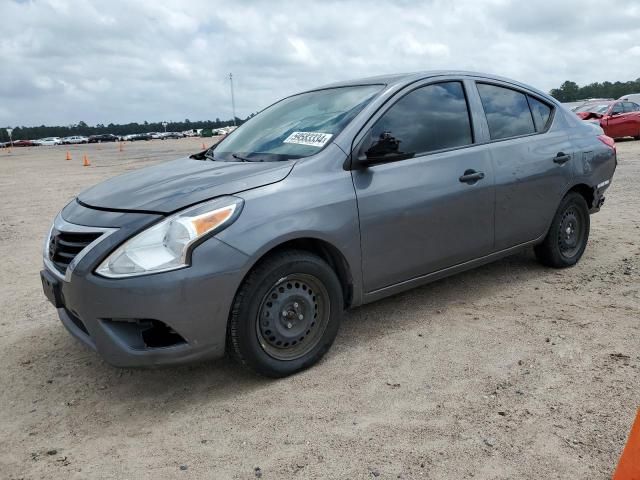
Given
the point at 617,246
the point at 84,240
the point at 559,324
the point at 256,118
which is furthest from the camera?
the point at 617,246

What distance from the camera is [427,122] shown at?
3.80m

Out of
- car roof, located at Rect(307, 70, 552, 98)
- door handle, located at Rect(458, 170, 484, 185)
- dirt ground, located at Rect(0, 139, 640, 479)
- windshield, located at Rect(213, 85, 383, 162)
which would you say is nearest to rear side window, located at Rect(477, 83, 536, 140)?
car roof, located at Rect(307, 70, 552, 98)

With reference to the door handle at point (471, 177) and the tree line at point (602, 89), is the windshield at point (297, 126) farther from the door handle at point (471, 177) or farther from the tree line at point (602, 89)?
the tree line at point (602, 89)

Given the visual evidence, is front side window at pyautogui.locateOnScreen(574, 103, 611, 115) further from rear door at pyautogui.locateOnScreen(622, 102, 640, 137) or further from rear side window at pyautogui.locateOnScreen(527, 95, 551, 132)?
rear side window at pyautogui.locateOnScreen(527, 95, 551, 132)

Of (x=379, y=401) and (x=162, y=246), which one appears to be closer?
(x=162, y=246)

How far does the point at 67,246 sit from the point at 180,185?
68cm

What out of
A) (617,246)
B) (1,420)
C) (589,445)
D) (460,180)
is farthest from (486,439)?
(617,246)

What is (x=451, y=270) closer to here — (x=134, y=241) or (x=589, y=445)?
(x=589, y=445)

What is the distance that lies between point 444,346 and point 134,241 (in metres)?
1.95

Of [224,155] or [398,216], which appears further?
[224,155]

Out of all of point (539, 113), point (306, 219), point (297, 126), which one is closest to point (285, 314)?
point (306, 219)

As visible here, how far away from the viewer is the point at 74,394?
3.13m

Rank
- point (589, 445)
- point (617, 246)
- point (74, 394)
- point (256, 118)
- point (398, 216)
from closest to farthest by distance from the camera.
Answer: point (589, 445), point (74, 394), point (398, 216), point (256, 118), point (617, 246)

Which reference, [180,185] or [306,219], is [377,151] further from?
[180,185]
